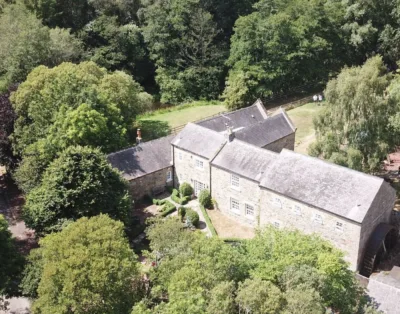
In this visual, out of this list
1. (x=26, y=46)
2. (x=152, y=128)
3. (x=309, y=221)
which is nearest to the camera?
(x=309, y=221)

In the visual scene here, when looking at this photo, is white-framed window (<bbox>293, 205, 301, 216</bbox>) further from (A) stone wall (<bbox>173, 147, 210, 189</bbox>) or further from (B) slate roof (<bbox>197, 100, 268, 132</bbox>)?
(B) slate roof (<bbox>197, 100, 268, 132</bbox>)

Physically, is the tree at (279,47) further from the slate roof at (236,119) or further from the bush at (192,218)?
the bush at (192,218)

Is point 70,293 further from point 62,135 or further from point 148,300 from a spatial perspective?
point 62,135

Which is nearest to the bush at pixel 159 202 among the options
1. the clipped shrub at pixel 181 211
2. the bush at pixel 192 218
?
the clipped shrub at pixel 181 211

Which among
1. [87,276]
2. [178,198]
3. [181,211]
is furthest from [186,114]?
[87,276]

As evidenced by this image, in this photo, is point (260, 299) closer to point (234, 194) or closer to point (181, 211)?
point (234, 194)
